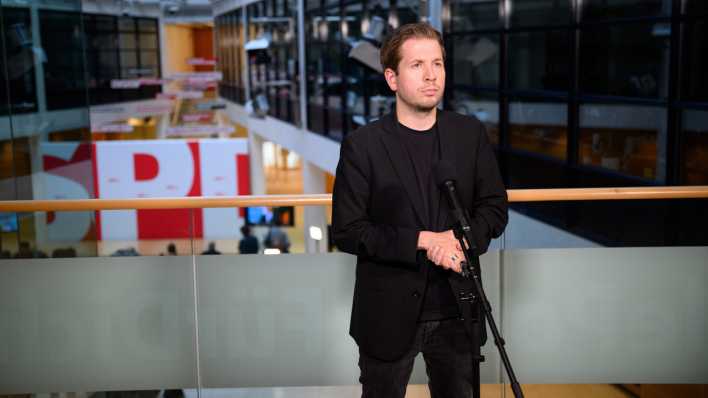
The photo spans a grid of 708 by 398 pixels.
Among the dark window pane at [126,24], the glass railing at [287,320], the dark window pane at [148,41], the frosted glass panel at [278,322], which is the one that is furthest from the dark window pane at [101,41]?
the frosted glass panel at [278,322]

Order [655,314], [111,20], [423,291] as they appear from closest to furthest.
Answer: [423,291]
[655,314]
[111,20]

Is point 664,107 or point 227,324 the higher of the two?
point 664,107

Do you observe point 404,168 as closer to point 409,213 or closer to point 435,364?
point 409,213

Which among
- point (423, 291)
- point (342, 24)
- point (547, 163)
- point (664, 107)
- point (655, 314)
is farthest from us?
point (342, 24)

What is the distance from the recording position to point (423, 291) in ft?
6.73

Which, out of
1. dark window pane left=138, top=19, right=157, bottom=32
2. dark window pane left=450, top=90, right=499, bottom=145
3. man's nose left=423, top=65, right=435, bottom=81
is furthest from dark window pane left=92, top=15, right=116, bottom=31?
man's nose left=423, top=65, right=435, bottom=81

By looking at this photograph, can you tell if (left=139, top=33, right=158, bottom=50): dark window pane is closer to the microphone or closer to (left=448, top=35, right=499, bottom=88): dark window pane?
(left=448, top=35, right=499, bottom=88): dark window pane

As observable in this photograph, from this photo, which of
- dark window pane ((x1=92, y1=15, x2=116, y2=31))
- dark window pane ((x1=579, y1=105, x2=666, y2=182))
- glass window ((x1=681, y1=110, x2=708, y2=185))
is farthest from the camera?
dark window pane ((x1=92, y1=15, x2=116, y2=31))

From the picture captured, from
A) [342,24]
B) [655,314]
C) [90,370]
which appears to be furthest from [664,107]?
[342,24]

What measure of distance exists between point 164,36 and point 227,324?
522 inches

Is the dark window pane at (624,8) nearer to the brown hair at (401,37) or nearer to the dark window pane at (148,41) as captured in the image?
the brown hair at (401,37)

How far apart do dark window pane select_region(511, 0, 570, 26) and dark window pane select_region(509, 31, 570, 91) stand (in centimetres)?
13

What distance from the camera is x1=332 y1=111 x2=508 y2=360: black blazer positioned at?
2035mm

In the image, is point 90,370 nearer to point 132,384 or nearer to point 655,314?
point 132,384
